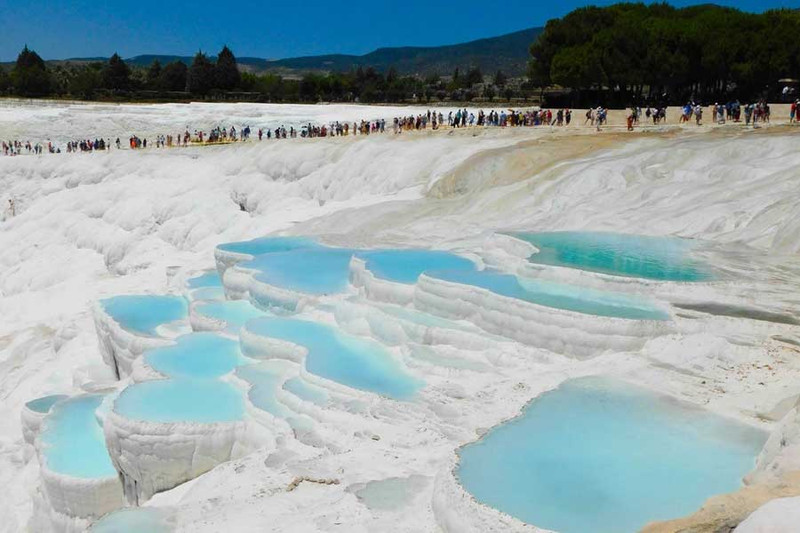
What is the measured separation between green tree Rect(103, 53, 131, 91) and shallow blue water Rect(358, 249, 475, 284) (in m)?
58.1

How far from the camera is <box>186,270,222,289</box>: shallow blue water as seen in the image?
1262 cm

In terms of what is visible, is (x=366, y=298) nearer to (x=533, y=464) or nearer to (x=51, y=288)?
(x=533, y=464)

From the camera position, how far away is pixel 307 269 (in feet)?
37.8

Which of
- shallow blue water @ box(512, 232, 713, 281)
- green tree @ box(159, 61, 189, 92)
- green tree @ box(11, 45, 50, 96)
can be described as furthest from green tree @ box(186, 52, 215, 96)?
shallow blue water @ box(512, 232, 713, 281)

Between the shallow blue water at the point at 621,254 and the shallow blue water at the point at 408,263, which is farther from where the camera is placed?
the shallow blue water at the point at 408,263

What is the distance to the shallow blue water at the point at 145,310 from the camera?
10.6 m

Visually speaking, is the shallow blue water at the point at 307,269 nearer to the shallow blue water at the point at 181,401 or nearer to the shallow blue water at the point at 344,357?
the shallow blue water at the point at 344,357

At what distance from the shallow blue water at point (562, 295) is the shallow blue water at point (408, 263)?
57 centimetres

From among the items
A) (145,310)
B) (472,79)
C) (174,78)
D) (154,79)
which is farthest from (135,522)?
(472,79)

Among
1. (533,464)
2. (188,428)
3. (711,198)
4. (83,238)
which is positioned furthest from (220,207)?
(533,464)

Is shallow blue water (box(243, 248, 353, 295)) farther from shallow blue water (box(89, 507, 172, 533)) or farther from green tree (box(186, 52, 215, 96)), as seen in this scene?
green tree (box(186, 52, 215, 96))

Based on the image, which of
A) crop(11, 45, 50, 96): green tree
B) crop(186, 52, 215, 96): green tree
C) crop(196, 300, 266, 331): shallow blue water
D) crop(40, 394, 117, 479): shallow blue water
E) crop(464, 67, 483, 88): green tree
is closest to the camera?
crop(40, 394, 117, 479): shallow blue water

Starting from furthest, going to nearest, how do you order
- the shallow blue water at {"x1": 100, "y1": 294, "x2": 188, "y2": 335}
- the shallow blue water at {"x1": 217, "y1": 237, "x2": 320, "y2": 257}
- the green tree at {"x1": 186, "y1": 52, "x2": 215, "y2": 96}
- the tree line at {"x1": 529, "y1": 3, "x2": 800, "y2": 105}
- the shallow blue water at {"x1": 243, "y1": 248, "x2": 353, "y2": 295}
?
1. the green tree at {"x1": 186, "y1": 52, "x2": 215, "y2": 96}
2. the tree line at {"x1": 529, "y1": 3, "x2": 800, "y2": 105}
3. the shallow blue water at {"x1": 217, "y1": 237, "x2": 320, "y2": 257}
4. the shallow blue water at {"x1": 100, "y1": 294, "x2": 188, "y2": 335}
5. the shallow blue water at {"x1": 243, "y1": 248, "x2": 353, "y2": 295}

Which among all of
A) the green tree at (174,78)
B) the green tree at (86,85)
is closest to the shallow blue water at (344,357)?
the green tree at (86,85)
